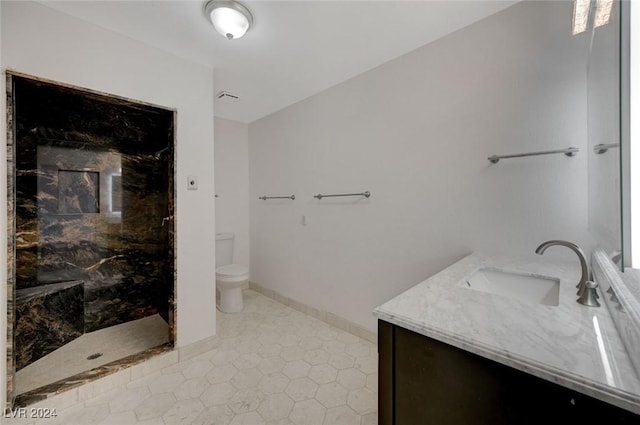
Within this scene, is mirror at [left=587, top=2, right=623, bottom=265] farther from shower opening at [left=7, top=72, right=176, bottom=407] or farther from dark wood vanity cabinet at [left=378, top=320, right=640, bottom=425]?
shower opening at [left=7, top=72, right=176, bottom=407]

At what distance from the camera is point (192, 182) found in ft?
6.55

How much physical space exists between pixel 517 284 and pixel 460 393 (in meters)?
0.81

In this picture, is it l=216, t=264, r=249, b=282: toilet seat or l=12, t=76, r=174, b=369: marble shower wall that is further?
l=216, t=264, r=249, b=282: toilet seat

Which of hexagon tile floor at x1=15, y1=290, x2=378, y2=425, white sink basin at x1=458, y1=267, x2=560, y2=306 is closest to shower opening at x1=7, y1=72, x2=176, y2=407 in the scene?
hexagon tile floor at x1=15, y1=290, x2=378, y2=425

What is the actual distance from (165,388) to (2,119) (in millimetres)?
1794

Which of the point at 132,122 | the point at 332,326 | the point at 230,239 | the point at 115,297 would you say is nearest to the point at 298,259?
the point at 332,326

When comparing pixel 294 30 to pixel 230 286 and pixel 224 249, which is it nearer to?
pixel 230 286

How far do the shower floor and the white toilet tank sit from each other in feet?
2.80

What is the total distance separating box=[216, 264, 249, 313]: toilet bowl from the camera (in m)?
2.66

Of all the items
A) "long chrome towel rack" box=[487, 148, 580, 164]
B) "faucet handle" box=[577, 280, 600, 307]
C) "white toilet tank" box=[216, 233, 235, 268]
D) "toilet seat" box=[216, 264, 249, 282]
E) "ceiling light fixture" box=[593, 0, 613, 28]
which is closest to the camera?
"ceiling light fixture" box=[593, 0, 613, 28]

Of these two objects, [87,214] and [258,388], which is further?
[87,214]

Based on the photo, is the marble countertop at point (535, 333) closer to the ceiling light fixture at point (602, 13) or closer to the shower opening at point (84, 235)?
the ceiling light fixture at point (602, 13)

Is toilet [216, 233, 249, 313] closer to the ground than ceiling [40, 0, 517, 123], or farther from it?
closer to the ground

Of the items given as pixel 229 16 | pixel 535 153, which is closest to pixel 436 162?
pixel 535 153
